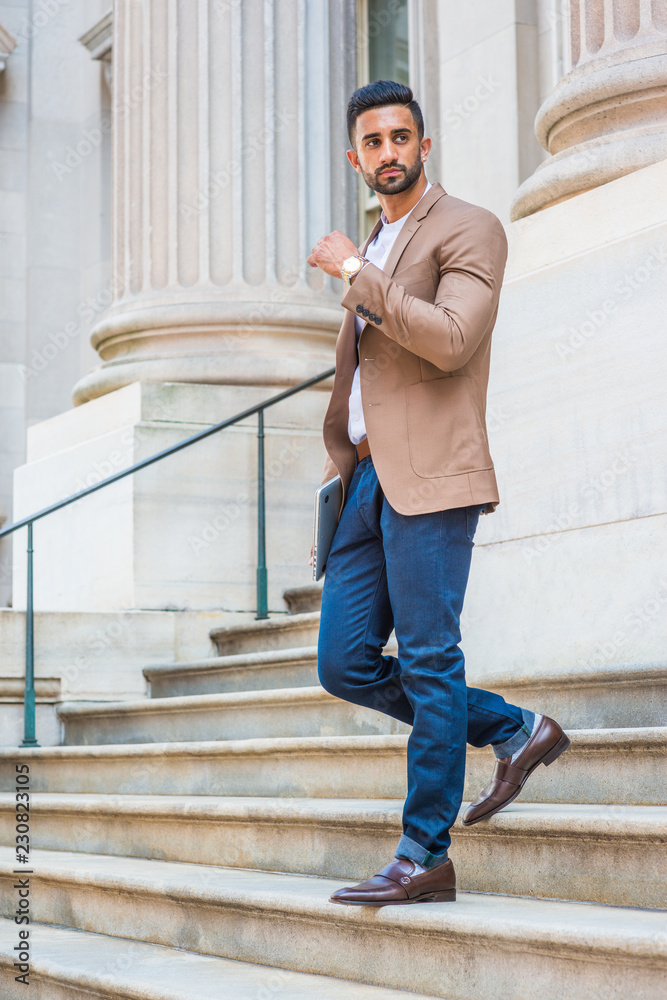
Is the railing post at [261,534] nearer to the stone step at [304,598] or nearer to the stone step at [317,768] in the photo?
the stone step at [304,598]

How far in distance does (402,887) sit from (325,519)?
976 mm

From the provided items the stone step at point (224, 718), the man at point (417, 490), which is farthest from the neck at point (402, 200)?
the stone step at point (224, 718)

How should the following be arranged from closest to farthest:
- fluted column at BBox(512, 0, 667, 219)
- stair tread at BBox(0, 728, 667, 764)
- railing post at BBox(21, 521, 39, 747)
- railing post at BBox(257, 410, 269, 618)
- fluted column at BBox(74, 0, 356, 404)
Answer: stair tread at BBox(0, 728, 667, 764) → fluted column at BBox(512, 0, 667, 219) → railing post at BBox(21, 521, 39, 747) → railing post at BBox(257, 410, 269, 618) → fluted column at BBox(74, 0, 356, 404)

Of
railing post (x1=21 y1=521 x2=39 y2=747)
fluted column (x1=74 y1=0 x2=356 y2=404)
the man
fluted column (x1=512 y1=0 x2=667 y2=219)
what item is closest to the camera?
the man

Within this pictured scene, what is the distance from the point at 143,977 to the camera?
383 cm

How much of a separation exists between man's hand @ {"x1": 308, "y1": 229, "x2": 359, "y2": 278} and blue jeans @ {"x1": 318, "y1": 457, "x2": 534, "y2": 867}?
0.55 metres

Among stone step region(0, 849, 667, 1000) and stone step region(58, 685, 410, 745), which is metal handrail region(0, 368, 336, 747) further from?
stone step region(0, 849, 667, 1000)

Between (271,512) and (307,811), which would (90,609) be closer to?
(271,512)

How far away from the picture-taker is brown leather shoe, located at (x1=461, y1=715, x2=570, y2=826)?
3709mm

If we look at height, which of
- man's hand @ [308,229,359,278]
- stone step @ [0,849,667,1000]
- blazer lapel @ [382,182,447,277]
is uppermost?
blazer lapel @ [382,182,447,277]

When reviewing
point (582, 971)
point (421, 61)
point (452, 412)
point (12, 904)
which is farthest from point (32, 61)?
point (582, 971)

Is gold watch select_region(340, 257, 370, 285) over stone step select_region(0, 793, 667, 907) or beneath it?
over

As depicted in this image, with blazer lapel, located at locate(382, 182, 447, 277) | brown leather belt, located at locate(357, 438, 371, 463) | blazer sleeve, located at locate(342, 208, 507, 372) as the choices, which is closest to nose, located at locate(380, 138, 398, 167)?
blazer lapel, located at locate(382, 182, 447, 277)

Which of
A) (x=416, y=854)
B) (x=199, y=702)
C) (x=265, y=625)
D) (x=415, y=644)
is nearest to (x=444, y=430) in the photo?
(x=415, y=644)
